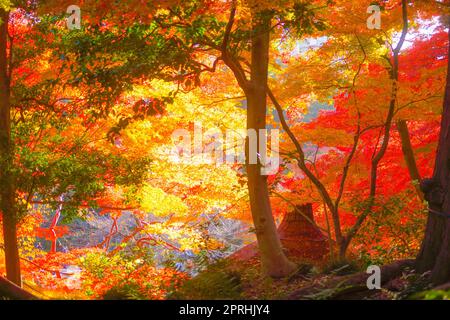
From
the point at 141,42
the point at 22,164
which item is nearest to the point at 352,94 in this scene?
the point at 141,42

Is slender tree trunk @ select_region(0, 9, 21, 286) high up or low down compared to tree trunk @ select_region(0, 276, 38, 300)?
up

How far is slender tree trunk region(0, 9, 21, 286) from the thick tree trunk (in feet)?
14.1

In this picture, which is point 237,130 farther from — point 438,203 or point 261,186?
point 438,203

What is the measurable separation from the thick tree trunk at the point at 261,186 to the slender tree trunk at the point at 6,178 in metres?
4.30

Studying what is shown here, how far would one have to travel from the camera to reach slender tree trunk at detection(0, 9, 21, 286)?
373 inches

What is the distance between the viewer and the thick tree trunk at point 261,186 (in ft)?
27.8
